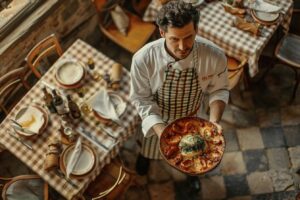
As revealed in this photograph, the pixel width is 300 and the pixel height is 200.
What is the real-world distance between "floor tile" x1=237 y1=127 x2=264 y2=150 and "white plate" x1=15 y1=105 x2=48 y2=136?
2285 mm

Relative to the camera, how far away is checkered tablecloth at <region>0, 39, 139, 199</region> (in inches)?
136

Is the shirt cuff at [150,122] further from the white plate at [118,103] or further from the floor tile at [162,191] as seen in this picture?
the floor tile at [162,191]

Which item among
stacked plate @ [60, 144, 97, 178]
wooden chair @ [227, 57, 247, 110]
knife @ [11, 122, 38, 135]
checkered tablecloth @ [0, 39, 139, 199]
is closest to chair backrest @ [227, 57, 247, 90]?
wooden chair @ [227, 57, 247, 110]

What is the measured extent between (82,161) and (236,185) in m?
1.83

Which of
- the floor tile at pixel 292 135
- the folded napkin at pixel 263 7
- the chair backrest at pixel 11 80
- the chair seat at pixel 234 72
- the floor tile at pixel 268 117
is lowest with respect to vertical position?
the floor tile at pixel 292 135

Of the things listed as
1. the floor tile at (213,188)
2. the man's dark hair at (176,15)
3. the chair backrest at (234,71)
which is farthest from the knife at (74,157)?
the chair backrest at (234,71)

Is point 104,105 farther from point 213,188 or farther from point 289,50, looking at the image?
point 289,50

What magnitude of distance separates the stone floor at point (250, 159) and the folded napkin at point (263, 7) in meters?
1.05

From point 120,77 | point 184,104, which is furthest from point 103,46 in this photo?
→ point 184,104

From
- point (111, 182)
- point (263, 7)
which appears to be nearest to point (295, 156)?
point (263, 7)

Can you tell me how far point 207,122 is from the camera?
9.93ft

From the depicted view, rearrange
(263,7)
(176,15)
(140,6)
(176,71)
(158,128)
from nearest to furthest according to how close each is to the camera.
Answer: (176,15) → (176,71) → (158,128) → (263,7) → (140,6)

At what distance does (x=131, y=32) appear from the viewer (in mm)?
4949

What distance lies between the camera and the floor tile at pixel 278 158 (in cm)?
452
